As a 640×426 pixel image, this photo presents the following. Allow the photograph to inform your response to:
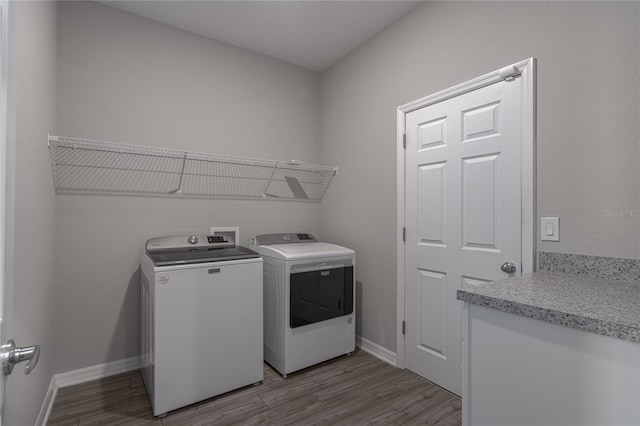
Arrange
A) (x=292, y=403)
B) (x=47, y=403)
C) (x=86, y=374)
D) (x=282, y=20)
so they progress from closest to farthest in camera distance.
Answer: (x=47, y=403) → (x=292, y=403) → (x=86, y=374) → (x=282, y=20)

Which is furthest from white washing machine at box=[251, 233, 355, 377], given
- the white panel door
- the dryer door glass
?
the white panel door

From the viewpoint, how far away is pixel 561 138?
1503 millimetres

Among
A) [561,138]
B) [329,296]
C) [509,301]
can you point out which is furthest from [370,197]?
[509,301]

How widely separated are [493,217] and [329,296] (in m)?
Result: 1.29

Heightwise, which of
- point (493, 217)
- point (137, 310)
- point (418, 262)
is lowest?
point (137, 310)

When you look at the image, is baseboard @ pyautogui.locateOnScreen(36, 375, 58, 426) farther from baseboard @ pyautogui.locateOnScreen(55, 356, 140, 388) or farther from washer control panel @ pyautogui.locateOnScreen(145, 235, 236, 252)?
washer control panel @ pyautogui.locateOnScreen(145, 235, 236, 252)

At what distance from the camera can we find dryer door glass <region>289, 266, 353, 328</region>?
2.23 m

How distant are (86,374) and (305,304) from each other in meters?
1.60

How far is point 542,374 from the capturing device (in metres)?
0.87

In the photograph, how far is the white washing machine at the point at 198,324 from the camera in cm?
177

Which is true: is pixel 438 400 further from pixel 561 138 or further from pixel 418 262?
pixel 561 138

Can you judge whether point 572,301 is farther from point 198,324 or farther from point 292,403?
point 198,324

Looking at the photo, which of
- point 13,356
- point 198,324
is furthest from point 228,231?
point 13,356

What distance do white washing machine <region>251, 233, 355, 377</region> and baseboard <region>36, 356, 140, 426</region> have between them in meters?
1.02
